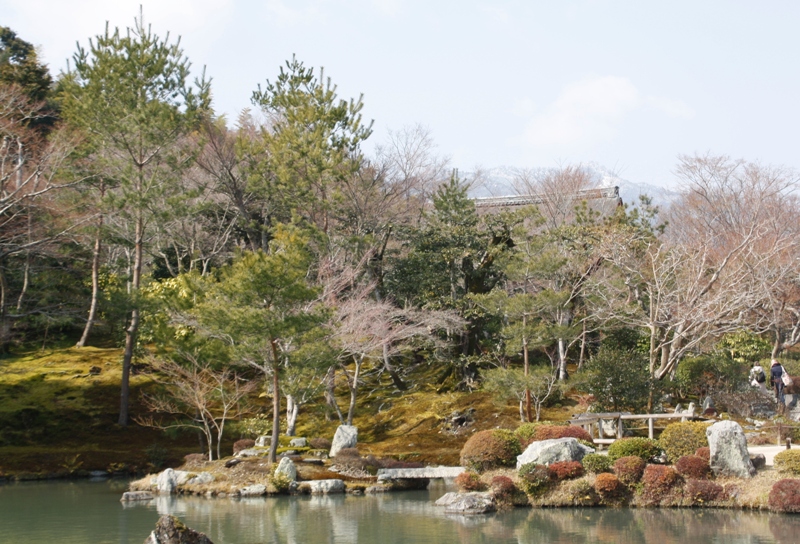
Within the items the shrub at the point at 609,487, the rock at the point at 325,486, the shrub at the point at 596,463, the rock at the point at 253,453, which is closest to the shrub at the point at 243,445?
the rock at the point at 253,453

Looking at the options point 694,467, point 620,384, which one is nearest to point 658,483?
point 694,467

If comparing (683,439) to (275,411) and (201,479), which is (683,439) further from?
(201,479)

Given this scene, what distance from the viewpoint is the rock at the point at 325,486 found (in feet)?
68.6

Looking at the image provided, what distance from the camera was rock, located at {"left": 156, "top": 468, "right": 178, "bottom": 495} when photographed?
21.7 m

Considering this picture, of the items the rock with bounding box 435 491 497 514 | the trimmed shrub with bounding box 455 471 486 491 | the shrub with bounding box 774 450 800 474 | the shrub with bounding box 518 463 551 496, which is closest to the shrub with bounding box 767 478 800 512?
the shrub with bounding box 774 450 800 474

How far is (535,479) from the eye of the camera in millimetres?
18188

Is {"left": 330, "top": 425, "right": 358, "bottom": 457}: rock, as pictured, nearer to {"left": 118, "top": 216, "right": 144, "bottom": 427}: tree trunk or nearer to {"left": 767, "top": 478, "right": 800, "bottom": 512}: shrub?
{"left": 118, "top": 216, "right": 144, "bottom": 427}: tree trunk

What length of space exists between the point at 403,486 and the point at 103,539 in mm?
8939

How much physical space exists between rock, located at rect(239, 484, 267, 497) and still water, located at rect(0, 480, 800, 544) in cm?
62

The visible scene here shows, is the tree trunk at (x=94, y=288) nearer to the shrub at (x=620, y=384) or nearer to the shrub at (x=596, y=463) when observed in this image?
the shrub at (x=620, y=384)

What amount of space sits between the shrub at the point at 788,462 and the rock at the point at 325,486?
10556 mm

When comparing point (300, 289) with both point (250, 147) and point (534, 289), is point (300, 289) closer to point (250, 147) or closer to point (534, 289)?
point (250, 147)

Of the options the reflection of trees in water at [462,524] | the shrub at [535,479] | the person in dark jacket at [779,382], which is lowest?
the reflection of trees in water at [462,524]

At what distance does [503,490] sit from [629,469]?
112 inches
